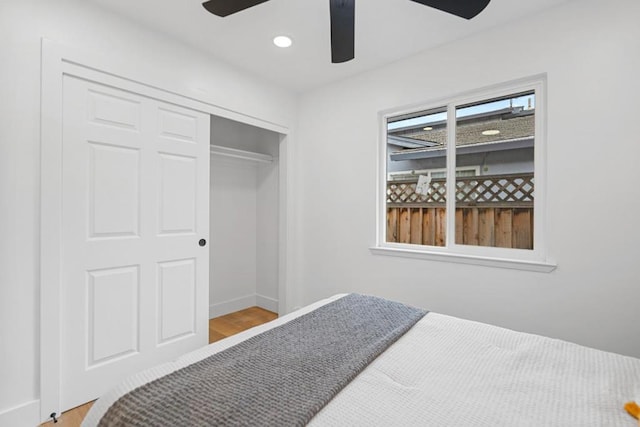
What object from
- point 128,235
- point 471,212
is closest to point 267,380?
point 128,235

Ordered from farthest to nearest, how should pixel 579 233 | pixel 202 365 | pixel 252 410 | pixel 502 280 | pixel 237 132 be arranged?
pixel 237 132
pixel 502 280
pixel 579 233
pixel 202 365
pixel 252 410

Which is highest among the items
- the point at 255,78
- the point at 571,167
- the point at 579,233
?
the point at 255,78

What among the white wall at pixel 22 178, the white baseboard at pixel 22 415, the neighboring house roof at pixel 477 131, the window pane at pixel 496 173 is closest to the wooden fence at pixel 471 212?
the window pane at pixel 496 173

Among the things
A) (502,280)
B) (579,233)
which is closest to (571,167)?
(579,233)

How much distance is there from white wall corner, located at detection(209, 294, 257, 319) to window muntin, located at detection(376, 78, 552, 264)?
6.13 feet

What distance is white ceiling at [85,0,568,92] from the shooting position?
2.01 metres

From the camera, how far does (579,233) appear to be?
1.92 metres

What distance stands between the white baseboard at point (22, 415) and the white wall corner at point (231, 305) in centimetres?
173

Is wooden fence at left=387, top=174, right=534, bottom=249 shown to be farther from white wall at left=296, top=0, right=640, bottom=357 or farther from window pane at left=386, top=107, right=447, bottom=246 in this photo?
white wall at left=296, top=0, right=640, bottom=357

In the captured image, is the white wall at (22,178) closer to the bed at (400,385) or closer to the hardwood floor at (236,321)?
the bed at (400,385)

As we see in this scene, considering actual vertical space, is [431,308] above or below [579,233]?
below

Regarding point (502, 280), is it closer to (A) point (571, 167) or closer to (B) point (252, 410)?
(A) point (571, 167)

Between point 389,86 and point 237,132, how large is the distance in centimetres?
186

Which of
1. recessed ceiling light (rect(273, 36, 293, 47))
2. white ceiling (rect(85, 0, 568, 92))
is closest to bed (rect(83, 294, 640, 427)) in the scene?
white ceiling (rect(85, 0, 568, 92))
